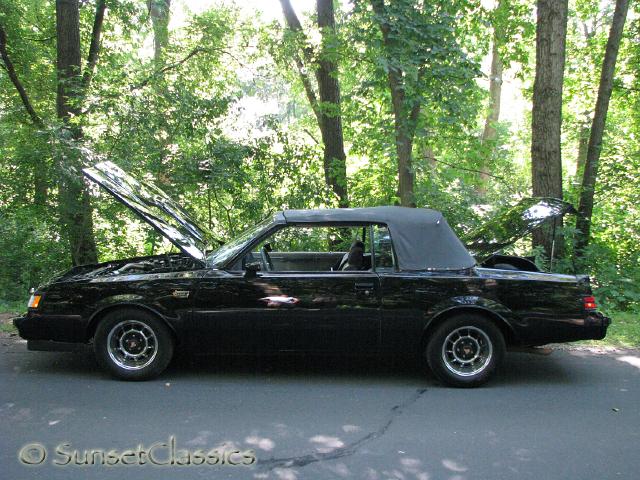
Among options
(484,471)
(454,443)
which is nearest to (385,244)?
(454,443)

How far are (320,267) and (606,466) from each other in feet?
13.0

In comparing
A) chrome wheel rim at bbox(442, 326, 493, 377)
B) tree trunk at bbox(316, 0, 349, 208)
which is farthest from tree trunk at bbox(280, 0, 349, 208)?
Result: chrome wheel rim at bbox(442, 326, 493, 377)

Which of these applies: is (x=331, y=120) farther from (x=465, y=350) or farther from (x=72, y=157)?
(x=465, y=350)

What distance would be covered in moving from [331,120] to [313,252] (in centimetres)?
713

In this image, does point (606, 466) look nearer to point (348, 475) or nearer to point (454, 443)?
point (454, 443)

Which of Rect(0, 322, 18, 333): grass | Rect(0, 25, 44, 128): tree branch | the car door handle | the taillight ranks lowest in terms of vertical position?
Rect(0, 322, 18, 333): grass

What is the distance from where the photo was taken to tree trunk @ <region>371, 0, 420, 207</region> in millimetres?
9891

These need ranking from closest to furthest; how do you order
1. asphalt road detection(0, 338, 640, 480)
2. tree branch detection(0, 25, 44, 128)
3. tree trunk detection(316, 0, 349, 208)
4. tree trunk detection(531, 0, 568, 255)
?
asphalt road detection(0, 338, 640, 480)
tree trunk detection(531, 0, 568, 255)
tree trunk detection(316, 0, 349, 208)
tree branch detection(0, 25, 44, 128)

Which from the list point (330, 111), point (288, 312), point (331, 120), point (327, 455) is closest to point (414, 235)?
point (288, 312)

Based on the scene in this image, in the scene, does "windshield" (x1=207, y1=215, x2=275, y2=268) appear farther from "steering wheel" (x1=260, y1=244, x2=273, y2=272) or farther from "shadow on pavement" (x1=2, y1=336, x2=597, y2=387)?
"shadow on pavement" (x1=2, y1=336, x2=597, y2=387)

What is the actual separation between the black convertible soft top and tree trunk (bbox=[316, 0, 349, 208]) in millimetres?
6585

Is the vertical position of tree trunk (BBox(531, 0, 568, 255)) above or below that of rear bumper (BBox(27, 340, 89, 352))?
above

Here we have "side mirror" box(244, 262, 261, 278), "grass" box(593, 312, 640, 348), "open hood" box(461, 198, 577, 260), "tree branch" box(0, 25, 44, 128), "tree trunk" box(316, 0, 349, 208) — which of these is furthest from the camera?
"tree branch" box(0, 25, 44, 128)

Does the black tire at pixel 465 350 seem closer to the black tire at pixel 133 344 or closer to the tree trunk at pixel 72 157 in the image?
the black tire at pixel 133 344
